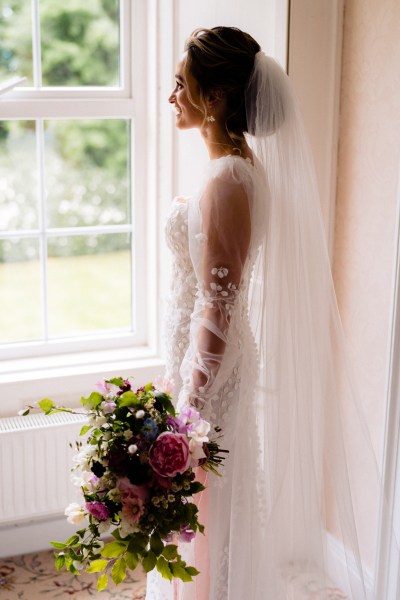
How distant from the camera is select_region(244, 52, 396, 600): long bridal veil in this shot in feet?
7.20

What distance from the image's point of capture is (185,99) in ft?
7.32

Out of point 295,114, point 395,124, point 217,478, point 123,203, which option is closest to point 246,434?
point 217,478

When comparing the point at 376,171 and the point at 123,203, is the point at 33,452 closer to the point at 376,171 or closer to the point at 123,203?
the point at 123,203

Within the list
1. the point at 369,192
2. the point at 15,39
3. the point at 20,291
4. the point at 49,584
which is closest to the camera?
the point at 369,192

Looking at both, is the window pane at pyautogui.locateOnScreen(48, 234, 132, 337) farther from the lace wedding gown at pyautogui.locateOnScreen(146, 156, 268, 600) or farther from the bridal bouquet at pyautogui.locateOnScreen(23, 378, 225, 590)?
the bridal bouquet at pyautogui.locateOnScreen(23, 378, 225, 590)

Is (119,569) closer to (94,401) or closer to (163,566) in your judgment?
(163,566)

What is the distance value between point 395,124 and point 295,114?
0.47 metres

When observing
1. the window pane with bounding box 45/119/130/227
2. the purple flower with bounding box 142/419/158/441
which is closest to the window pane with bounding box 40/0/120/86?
the window pane with bounding box 45/119/130/227

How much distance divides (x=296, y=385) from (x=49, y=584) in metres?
1.39

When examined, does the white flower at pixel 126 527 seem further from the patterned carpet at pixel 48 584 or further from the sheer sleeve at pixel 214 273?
the patterned carpet at pixel 48 584

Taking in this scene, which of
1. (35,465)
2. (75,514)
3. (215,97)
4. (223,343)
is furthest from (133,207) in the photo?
(75,514)

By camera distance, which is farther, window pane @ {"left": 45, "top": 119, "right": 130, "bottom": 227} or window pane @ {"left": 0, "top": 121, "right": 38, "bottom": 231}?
window pane @ {"left": 45, "top": 119, "right": 130, "bottom": 227}

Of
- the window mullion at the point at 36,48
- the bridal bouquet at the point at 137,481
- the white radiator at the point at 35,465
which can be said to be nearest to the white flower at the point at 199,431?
the bridal bouquet at the point at 137,481

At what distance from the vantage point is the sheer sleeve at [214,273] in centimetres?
212
